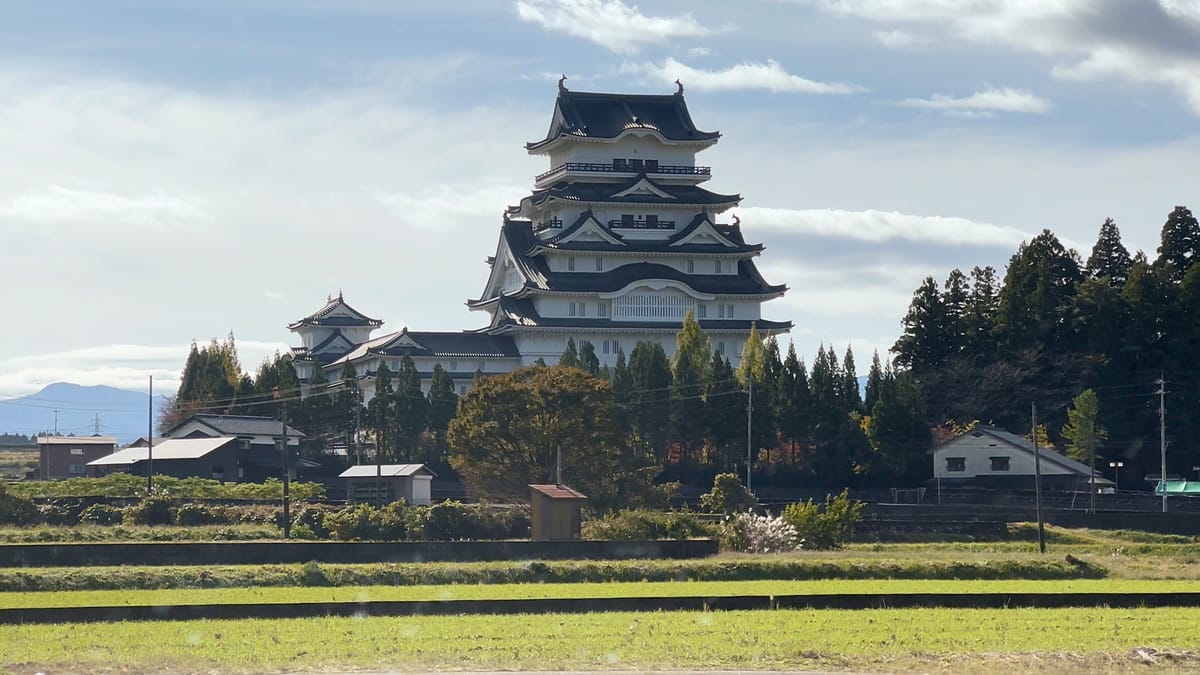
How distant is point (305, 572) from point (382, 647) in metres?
13.8

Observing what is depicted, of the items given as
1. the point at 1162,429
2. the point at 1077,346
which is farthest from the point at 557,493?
the point at 1077,346

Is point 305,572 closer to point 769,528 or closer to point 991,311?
point 769,528

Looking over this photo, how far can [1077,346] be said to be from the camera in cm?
8844

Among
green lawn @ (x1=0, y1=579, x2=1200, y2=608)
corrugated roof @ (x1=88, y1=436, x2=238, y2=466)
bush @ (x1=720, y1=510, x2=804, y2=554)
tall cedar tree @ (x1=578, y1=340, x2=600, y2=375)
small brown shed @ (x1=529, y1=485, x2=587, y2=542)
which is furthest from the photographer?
tall cedar tree @ (x1=578, y1=340, x2=600, y2=375)

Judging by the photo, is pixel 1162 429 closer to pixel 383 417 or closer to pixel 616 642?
pixel 383 417

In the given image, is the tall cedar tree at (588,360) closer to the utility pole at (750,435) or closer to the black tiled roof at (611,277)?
the utility pole at (750,435)

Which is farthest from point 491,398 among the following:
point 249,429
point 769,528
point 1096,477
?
point 1096,477

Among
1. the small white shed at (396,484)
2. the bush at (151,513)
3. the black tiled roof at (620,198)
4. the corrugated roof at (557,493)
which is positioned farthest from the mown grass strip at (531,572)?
the black tiled roof at (620,198)

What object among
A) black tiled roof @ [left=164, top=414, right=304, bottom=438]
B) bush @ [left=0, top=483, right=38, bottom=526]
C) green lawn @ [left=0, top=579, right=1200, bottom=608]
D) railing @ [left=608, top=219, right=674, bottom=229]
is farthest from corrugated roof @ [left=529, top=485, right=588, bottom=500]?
railing @ [left=608, top=219, right=674, bottom=229]

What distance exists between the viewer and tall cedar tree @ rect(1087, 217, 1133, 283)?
9219 centimetres

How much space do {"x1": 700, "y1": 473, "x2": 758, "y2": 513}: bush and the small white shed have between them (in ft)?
39.2

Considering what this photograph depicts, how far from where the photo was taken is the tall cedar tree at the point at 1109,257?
9219 cm

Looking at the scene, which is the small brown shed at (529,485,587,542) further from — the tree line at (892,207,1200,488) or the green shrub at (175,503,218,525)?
the tree line at (892,207,1200,488)

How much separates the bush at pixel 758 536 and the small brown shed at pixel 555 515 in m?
4.56
